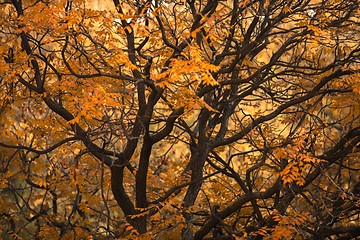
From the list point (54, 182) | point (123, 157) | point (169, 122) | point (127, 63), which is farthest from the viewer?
point (54, 182)

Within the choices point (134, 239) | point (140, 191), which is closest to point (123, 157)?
point (140, 191)

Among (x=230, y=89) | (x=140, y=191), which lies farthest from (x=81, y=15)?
(x=230, y=89)

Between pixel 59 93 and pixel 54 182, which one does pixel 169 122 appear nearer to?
pixel 59 93

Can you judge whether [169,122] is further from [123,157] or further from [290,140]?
[290,140]

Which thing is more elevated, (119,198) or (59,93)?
(59,93)

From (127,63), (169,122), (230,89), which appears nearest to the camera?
(127,63)

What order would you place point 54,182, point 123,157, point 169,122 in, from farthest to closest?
point 54,182 → point 123,157 → point 169,122

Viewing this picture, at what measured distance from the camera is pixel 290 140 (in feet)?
23.0

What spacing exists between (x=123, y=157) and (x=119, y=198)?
680 mm

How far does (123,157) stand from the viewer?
732 centimetres

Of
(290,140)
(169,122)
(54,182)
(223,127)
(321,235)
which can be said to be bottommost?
(321,235)

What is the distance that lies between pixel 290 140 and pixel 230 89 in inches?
72.2

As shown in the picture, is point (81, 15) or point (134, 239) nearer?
point (81, 15)

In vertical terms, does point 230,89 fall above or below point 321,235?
above
